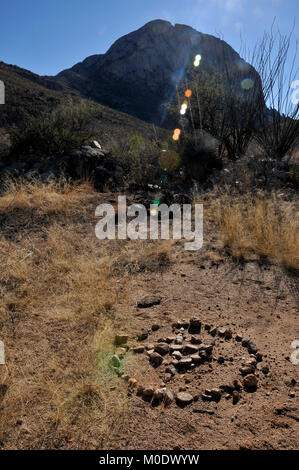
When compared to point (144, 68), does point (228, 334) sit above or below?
below

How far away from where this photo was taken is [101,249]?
3824 mm

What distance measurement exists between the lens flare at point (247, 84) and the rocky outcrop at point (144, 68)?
40621 millimetres

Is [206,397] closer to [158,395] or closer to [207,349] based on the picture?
[158,395]

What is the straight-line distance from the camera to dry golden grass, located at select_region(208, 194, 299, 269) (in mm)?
3527

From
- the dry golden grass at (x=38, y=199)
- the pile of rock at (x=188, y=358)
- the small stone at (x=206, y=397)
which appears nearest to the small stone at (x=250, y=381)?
the pile of rock at (x=188, y=358)

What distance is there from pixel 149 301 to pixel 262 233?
187 centimetres

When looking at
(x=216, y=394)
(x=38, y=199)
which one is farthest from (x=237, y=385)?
(x=38, y=199)

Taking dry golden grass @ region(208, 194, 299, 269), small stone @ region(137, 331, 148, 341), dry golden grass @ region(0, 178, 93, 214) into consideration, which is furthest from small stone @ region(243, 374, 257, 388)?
dry golden grass @ region(0, 178, 93, 214)

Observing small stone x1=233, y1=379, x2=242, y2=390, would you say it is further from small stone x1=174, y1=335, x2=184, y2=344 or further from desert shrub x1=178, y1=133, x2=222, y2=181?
desert shrub x1=178, y1=133, x2=222, y2=181

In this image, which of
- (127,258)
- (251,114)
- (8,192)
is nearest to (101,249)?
(127,258)

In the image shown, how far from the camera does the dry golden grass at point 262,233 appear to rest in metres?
3.53

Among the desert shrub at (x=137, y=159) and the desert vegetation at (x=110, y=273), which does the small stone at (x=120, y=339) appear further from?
the desert shrub at (x=137, y=159)

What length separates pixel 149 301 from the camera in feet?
9.45

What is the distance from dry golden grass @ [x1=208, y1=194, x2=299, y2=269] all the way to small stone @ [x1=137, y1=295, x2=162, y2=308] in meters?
1.26
